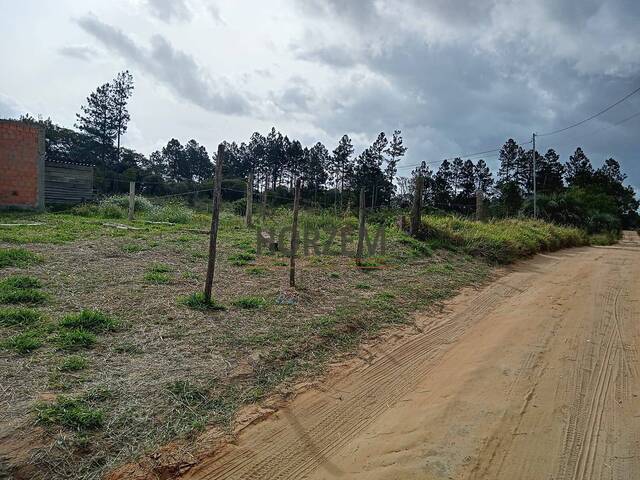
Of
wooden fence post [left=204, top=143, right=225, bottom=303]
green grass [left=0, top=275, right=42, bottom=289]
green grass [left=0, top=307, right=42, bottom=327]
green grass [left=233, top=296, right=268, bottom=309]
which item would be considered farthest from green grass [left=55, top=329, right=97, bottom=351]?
green grass [left=233, top=296, right=268, bottom=309]

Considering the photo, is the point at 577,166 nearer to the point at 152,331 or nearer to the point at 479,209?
the point at 479,209

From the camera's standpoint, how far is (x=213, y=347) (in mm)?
4031

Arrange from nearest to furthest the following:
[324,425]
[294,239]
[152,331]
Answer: [324,425]
[152,331]
[294,239]

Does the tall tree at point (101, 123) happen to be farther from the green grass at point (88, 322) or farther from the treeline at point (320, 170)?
the green grass at point (88, 322)

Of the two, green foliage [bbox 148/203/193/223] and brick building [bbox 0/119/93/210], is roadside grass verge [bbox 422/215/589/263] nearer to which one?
green foliage [bbox 148/203/193/223]

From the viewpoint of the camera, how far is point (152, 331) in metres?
4.25

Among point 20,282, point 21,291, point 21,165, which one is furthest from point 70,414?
point 21,165

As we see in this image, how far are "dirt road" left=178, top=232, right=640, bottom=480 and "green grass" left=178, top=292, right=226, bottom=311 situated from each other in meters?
2.03

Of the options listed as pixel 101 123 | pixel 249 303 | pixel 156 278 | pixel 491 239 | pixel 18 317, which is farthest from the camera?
pixel 101 123

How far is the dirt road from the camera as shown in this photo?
251 centimetres

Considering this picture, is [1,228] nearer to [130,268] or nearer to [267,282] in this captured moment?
[130,268]

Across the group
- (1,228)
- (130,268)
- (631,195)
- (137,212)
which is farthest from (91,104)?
(631,195)

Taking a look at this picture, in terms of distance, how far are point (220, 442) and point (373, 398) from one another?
1.33 m

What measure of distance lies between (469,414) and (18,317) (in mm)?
4402
